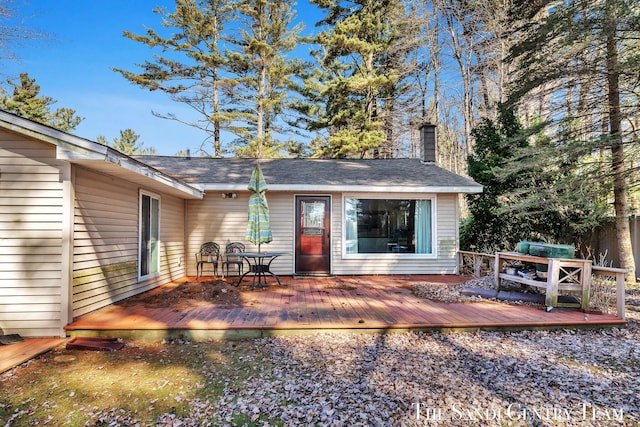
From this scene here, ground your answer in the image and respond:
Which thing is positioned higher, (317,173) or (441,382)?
(317,173)

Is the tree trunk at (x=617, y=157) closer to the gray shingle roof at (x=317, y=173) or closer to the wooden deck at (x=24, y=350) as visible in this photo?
the gray shingle roof at (x=317, y=173)

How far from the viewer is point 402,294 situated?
5.45m

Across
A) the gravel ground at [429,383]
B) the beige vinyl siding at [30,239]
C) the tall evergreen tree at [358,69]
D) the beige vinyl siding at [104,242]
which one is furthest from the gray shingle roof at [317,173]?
the tall evergreen tree at [358,69]

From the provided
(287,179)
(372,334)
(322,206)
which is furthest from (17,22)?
(372,334)

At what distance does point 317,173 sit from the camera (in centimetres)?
802

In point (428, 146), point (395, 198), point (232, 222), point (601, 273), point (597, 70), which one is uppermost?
point (597, 70)

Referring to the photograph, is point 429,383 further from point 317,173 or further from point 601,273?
point 317,173

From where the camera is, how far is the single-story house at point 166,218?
3.56 m

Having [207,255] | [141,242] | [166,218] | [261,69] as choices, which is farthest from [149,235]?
[261,69]

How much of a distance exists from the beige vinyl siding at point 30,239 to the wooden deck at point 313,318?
1.34ft

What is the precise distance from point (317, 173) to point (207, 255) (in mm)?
3183

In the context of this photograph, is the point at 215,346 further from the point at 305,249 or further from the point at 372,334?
the point at 305,249

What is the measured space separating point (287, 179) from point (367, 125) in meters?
7.91

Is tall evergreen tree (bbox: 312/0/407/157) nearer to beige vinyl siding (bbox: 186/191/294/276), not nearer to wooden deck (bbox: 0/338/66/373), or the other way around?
beige vinyl siding (bbox: 186/191/294/276)
